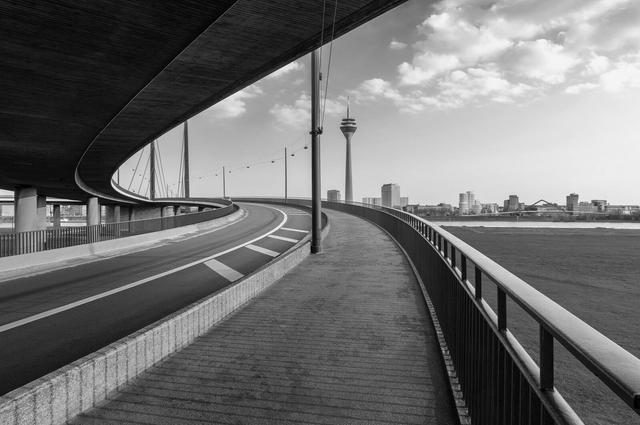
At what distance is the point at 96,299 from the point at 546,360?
998 centimetres

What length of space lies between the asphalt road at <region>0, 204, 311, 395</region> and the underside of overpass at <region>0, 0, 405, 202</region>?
19.5ft

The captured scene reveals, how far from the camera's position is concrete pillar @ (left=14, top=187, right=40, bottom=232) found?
35094mm

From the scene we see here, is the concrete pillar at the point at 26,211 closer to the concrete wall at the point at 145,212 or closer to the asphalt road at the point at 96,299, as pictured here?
the asphalt road at the point at 96,299

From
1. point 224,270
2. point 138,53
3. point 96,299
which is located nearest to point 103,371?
point 96,299

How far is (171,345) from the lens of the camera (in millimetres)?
5402

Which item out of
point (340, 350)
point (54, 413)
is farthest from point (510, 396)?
point (54, 413)

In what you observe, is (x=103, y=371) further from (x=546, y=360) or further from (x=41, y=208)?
(x=41, y=208)

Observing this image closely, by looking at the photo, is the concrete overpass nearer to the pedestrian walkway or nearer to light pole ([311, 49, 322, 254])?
the pedestrian walkway

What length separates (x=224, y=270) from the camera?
1304 cm

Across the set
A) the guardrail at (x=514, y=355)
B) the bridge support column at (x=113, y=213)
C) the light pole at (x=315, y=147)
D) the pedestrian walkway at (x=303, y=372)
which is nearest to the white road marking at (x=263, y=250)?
the light pole at (x=315, y=147)

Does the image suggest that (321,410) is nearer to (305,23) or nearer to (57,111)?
(305,23)

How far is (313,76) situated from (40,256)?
12.1 metres

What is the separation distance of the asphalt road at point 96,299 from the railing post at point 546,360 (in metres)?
5.99

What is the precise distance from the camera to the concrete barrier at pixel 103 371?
3361 mm
